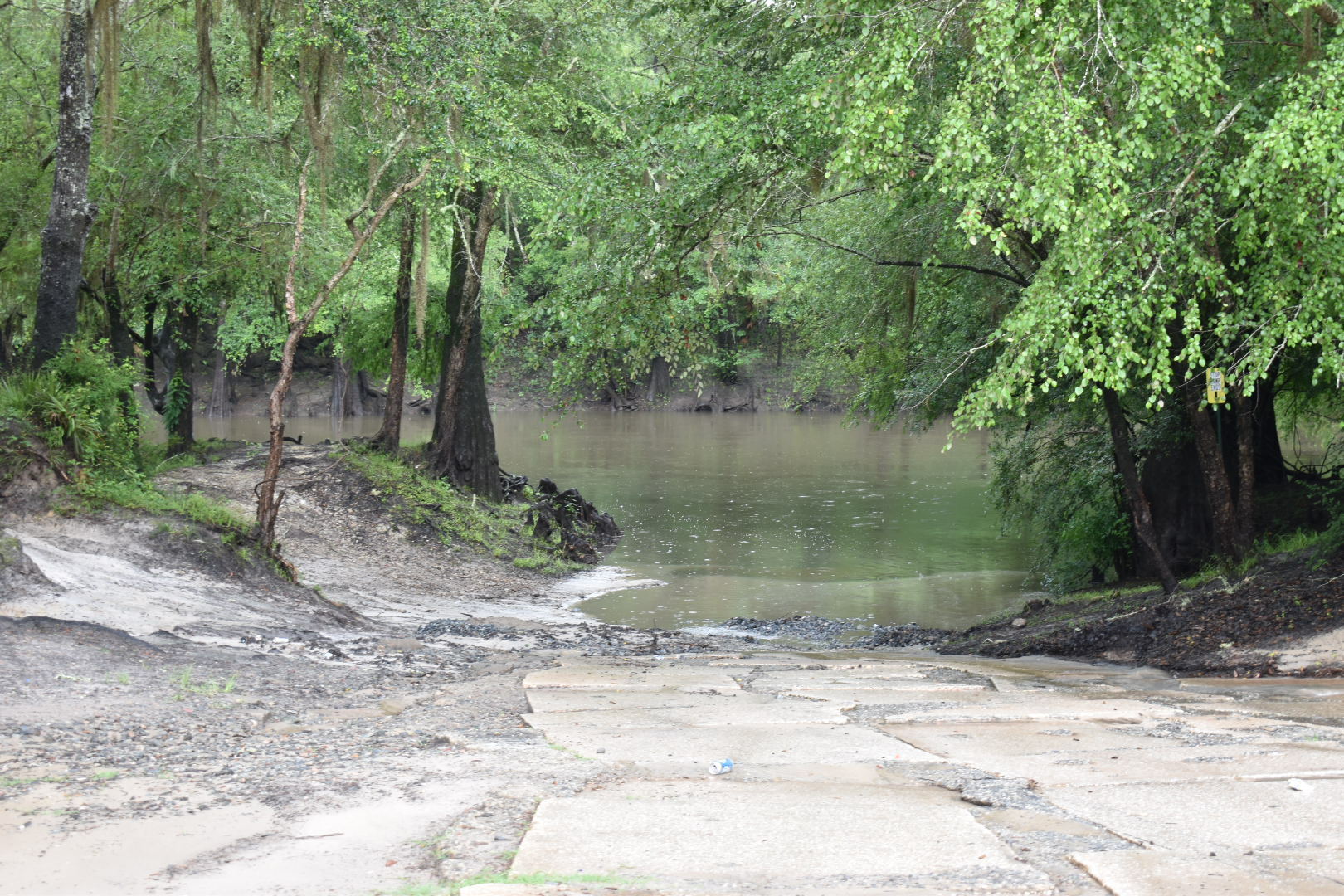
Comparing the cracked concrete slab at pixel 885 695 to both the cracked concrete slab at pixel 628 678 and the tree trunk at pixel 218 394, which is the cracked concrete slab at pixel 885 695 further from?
the tree trunk at pixel 218 394

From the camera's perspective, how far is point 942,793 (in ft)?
16.1

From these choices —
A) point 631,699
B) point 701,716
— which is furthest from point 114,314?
point 701,716

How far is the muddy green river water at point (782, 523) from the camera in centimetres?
1756

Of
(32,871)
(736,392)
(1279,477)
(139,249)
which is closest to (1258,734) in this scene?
(32,871)

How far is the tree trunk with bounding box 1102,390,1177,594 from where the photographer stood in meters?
12.3

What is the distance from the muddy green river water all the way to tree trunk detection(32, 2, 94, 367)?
5.45m

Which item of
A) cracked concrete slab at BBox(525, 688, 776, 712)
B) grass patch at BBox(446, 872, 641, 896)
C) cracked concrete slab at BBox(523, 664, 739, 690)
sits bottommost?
cracked concrete slab at BBox(523, 664, 739, 690)

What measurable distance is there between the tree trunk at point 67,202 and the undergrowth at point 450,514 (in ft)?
24.4

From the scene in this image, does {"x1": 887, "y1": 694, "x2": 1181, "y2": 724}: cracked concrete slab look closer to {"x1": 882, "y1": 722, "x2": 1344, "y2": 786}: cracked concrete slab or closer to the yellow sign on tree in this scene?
{"x1": 882, "y1": 722, "x2": 1344, "y2": 786}: cracked concrete slab

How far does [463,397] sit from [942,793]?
1819 cm

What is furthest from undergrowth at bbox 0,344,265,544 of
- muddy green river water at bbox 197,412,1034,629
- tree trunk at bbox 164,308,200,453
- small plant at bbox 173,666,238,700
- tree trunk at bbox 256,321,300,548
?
tree trunk at bbox 164,308,200,453

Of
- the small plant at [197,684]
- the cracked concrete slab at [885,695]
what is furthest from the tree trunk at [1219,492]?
the small plant at [197,684]

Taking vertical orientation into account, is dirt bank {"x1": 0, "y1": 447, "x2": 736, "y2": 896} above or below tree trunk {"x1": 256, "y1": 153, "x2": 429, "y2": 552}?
Answer: below

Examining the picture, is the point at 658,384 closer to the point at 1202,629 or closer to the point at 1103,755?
the point at 1202,629
